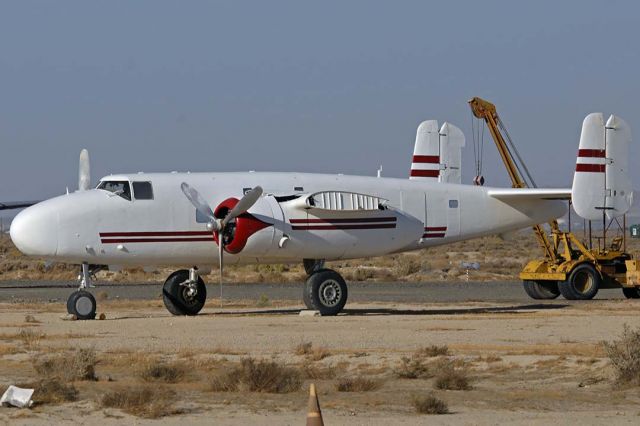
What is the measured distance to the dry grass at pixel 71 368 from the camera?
19188 millimetres

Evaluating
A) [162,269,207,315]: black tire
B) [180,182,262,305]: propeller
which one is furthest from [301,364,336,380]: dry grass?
[162,269,207,315]: black tire

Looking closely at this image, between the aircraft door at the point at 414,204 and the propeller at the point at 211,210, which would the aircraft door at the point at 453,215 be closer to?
the aircraft door at the point at 414,204

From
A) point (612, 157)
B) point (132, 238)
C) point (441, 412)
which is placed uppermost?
point (612, 157)

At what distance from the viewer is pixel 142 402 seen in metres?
16.5

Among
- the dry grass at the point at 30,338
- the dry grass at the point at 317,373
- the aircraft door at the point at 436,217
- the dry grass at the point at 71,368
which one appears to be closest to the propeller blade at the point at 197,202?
the dry grass at the point at 30,338

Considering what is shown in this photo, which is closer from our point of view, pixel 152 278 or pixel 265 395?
pixel 265 395

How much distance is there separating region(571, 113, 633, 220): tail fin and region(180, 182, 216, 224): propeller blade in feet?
36.8

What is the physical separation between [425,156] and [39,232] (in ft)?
44.1

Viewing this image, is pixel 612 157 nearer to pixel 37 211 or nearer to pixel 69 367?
pixel 37 211

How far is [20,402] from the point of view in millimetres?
16422

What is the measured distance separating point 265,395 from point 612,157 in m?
23.1

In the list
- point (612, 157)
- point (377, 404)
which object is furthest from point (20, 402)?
point (612, 157)

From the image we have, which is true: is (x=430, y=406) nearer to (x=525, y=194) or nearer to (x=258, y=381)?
(x=258, y=381)

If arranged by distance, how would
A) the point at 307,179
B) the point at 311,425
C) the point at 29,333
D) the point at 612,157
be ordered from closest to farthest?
1. the point at 311,425
2. the point at 29,333
3. the point at 307,179
4. the point at 612,157
